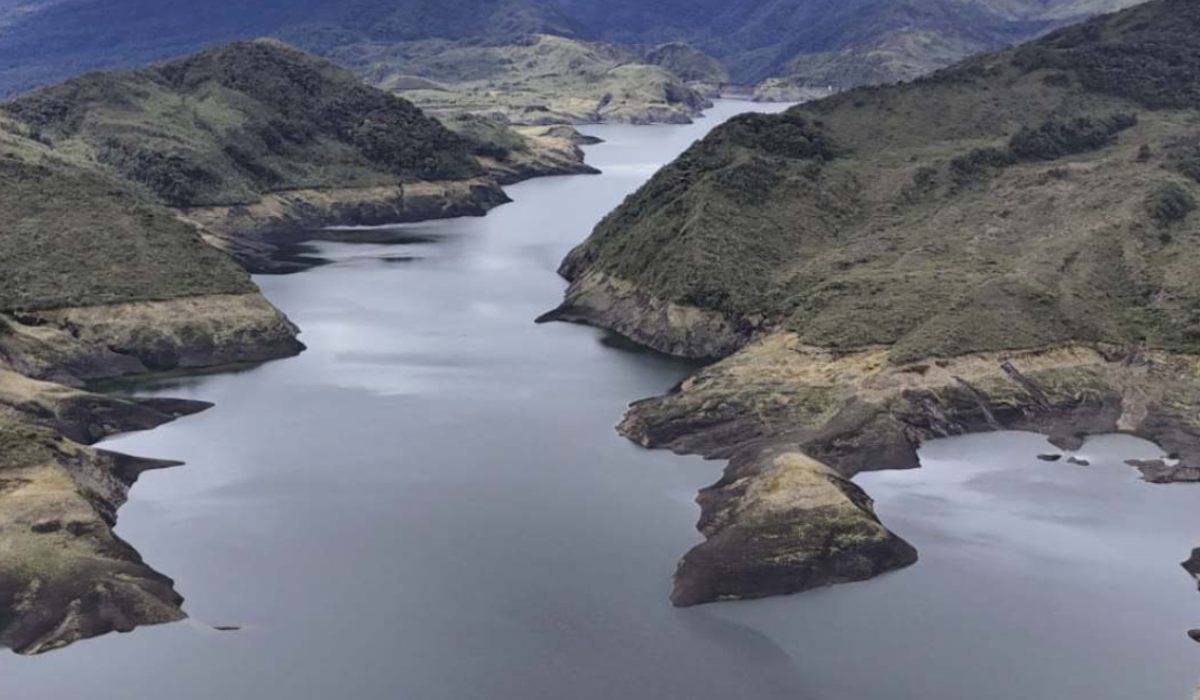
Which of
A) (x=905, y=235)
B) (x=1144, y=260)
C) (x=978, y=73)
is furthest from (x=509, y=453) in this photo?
(x=978, y=73)

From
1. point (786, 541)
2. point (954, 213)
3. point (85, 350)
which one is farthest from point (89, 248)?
point (954, 213)

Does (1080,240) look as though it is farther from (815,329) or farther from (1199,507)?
(1199,507)

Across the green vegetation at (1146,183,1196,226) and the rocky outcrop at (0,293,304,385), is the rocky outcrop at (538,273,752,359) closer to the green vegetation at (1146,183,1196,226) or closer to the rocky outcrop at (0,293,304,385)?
the rocky outcrop at (0,293,304,385)

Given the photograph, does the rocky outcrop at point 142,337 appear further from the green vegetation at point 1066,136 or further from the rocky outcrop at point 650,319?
the green vegetation at point 1066,136

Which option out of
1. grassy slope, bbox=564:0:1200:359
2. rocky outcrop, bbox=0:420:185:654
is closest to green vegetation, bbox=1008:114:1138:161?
grassy slope, bbox=564:0:1200:359

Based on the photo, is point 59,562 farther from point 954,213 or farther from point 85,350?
point 954,213

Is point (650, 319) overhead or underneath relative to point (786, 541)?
overhead
